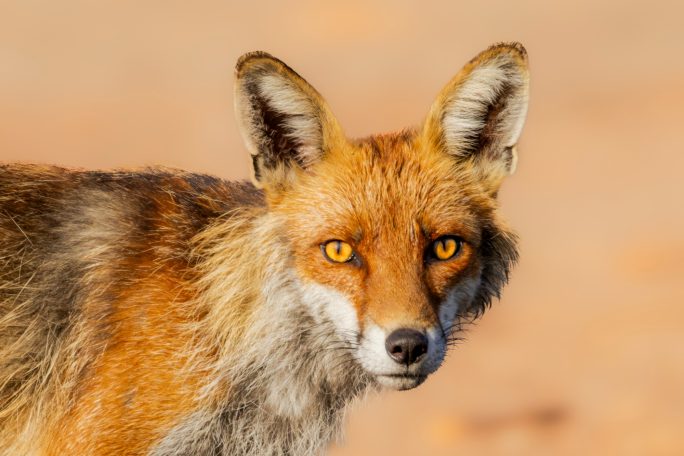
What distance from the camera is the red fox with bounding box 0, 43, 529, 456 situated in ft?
19.6

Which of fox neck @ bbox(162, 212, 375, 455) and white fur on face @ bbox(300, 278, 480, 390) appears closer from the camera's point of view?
white fur on face @ bbox(300, 278, 480, 390)

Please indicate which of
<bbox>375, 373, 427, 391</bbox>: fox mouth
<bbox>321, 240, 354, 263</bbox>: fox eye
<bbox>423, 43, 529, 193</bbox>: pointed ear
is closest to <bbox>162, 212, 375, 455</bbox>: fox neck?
<bbox>321, 240, 354, 263</bbox>: fox eye

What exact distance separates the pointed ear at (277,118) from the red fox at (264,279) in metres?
0.01

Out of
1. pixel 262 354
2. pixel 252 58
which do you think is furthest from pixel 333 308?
pixel 252 58

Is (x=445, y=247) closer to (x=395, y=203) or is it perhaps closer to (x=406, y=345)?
(x=395, y=203)

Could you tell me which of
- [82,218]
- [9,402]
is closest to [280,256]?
[82,218]

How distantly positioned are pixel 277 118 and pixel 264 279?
1117 millimetres

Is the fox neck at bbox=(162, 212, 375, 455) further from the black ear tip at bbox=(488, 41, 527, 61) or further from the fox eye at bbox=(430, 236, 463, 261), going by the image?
the black ear tip at bbox=(488, 41, 527, 61)

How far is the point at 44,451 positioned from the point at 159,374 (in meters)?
0.99

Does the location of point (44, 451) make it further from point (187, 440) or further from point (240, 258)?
point (240, 258)

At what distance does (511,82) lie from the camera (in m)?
6.45

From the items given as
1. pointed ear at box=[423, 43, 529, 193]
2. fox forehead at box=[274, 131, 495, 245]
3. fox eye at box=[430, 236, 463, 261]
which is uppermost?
pointed ear at box=[423, 43, 529, 193]

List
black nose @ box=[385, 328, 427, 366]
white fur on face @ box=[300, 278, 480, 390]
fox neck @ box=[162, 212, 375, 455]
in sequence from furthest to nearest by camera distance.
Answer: fox neck @ box=[162, 212, 375, 455] < white fur on face @ box=[300, 278, 480, 390] < black nose @ box=[385, 328, 427, 366]

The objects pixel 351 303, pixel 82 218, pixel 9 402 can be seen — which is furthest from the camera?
pixel 82 218
